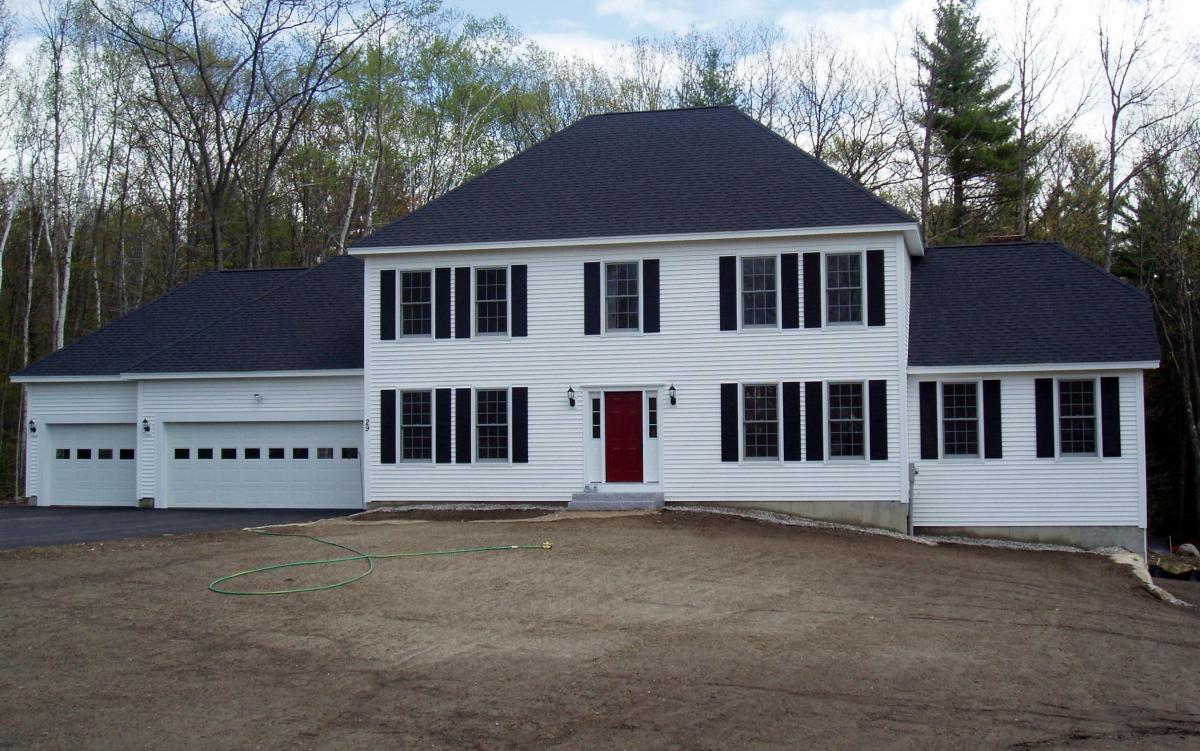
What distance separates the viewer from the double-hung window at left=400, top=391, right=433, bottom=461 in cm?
2150

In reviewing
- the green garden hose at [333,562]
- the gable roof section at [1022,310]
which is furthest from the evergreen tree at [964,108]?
the green garden hose at [333,562]

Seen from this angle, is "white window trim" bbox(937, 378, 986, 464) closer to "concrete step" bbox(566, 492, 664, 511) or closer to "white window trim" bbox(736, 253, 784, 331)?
"white window trim" bbox(736, 253, 784, 331)

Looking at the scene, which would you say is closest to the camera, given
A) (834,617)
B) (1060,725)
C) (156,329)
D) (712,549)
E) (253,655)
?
(1060,725)

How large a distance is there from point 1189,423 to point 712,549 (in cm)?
2163

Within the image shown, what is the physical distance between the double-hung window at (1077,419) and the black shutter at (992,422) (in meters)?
1.05

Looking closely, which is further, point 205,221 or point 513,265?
point 205,221

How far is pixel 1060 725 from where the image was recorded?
7801 millimetres

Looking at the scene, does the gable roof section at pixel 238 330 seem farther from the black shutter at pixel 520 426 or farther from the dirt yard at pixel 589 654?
the dirt yard at pixel 589 654

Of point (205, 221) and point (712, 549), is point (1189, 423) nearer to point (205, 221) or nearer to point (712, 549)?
point (712, 549)

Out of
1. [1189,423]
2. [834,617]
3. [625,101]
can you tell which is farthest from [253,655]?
[625,101]

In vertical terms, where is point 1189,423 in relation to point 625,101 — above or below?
below

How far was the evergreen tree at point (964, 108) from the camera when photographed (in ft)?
115

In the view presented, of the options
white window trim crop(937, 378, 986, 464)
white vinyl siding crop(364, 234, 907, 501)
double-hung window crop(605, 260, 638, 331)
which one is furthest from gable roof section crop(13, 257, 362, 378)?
white window trim crop(937, 378, 986, 464)

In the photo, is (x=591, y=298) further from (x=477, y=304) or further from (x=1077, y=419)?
(x=1077, y=419)
